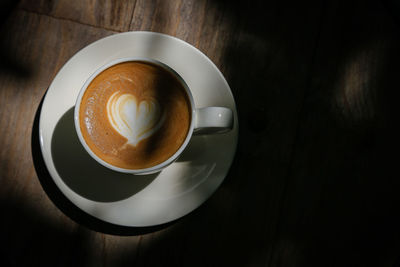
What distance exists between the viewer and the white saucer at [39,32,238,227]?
0.83m

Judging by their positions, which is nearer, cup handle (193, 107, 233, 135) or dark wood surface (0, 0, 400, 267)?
cup handle (193, 107, 233, 135)

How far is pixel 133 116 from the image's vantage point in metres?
0.83

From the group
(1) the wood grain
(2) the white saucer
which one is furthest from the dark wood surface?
(2) the white saucer

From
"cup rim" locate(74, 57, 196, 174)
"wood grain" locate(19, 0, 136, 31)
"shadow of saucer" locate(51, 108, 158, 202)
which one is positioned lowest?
"shadow of saucer" locate(51, 108, 158, 202)

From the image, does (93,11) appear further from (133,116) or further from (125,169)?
(125,169)

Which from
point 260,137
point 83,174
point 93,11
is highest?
point 93,11

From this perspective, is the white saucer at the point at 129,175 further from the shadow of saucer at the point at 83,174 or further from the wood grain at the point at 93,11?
the wood grain at the point at 93,11

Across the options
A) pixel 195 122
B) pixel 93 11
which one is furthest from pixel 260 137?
pixel 93 11

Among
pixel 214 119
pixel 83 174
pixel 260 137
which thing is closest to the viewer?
pixel 214 119

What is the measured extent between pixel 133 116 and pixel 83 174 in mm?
202

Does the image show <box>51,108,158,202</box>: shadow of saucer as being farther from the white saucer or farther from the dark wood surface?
the dark wood surface

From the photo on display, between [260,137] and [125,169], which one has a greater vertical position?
[260,137]

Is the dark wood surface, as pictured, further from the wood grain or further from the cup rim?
the cup rim

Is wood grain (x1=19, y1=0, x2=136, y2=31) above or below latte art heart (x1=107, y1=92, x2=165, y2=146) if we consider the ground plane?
above
